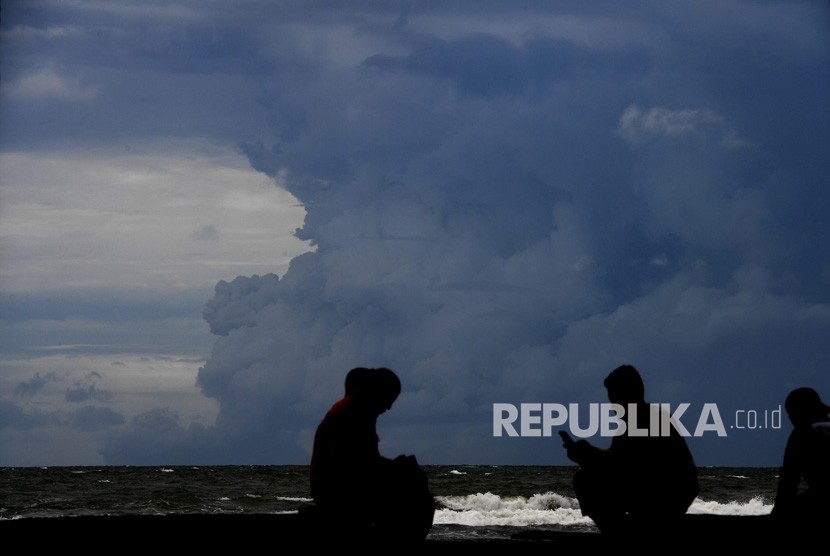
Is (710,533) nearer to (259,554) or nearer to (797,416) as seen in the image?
(797,416)

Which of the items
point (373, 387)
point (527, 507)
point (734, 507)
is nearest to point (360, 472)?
point (373, 387)

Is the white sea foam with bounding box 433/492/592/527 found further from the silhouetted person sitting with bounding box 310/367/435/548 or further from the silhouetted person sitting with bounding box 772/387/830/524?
the silhouetted person sitting with bounding box 310/367/435/548

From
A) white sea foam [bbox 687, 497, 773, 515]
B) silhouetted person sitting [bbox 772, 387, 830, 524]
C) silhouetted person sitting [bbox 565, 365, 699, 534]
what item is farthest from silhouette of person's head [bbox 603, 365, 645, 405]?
white sea foam [bbox 687, 497, 773, 515]

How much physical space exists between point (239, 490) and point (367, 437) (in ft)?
124

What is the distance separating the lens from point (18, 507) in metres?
33.2

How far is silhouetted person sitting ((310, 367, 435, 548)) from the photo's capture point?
5.83 meters

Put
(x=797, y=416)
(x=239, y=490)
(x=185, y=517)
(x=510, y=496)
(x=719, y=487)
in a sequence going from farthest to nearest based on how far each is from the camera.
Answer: (x=719, y=487) < (x=239, y=490) < (x=510, y=496) < (x=185, y=517) < (x=797, y=416)

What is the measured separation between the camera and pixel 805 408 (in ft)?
20.9

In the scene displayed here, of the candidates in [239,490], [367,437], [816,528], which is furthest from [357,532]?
[239,490]

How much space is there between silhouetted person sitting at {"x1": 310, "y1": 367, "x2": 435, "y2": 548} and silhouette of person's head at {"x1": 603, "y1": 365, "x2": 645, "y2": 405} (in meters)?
1.15

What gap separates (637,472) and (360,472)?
148 cm

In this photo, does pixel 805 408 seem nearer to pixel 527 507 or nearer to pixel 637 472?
pixel 637 472

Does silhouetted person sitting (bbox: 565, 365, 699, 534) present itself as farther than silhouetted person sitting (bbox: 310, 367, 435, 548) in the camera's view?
Yes

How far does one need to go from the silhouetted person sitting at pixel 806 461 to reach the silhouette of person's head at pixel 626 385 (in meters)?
1.02
